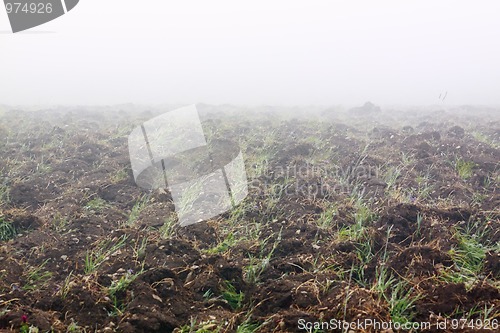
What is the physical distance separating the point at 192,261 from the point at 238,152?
381cm

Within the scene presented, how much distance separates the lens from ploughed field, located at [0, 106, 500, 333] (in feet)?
6.81

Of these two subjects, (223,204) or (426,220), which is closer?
(426,220)

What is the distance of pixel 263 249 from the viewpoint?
3.14 meters

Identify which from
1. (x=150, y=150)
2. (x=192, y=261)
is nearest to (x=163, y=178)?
(x=150, y=150)

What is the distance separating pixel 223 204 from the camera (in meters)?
4.19

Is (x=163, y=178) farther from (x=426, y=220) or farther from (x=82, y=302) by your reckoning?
(x=426, y=220)

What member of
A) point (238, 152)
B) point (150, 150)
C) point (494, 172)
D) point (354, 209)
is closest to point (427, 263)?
point (354, 209)

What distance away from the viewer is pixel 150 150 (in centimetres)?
650

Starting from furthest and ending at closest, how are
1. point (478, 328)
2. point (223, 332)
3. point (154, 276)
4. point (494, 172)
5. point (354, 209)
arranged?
point (494, 172)
point (354, 209)
point (154, 276)
point (223, 332)
point (478, 328)

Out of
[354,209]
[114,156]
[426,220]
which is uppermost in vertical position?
[426,220]

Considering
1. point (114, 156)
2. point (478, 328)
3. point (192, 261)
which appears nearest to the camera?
point (478, 328)

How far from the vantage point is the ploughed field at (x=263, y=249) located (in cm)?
207

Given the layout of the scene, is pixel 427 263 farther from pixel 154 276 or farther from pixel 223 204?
pixel 223 204

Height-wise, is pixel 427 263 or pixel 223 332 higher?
pixel 427 263
